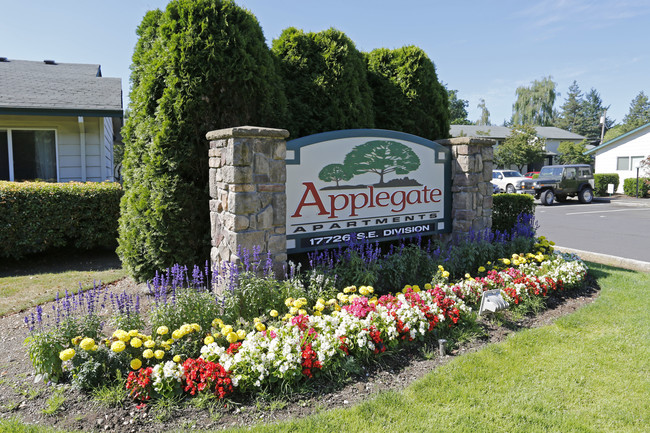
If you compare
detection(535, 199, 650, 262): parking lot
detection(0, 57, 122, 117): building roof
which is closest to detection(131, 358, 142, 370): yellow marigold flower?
detection(0, 57, 122, 117): building roof

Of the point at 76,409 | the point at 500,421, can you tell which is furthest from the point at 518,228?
the point at 76,409

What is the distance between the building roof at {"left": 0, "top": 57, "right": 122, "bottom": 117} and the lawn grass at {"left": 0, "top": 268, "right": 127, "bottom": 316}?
12.1 ft

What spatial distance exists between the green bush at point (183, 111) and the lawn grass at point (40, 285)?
1.18 m

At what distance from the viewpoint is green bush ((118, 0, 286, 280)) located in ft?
15.2

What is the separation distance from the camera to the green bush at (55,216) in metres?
6.74

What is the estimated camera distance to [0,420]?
104 inches

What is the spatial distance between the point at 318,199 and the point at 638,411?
328cm

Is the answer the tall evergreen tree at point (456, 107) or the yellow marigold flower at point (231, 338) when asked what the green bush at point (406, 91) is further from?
the tall evergreen tree at point (456, 107)

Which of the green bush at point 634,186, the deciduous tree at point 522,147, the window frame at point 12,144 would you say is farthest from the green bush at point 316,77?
the deciduous tree at point 522,147

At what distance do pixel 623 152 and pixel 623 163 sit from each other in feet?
2.05

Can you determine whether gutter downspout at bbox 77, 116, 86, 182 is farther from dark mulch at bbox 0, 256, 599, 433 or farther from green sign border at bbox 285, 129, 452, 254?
green sign border at bbox 285, 129, 452, 254

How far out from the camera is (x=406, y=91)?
6.87 metres

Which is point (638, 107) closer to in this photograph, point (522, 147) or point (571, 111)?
point (571, 111)

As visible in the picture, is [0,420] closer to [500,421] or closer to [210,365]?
[210,365]
